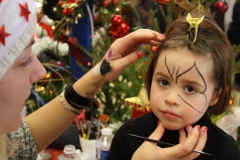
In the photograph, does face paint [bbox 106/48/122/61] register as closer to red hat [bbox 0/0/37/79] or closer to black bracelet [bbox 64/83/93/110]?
black bracelet [bbox 64/83/93/110]

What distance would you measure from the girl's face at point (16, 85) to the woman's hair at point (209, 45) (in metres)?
0.32

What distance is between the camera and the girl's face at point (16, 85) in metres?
0.79

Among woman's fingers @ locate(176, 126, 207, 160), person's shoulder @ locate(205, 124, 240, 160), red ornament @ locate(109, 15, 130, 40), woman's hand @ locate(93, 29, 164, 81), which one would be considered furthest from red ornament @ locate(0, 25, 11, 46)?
red ornament @ locate(109, 15, 130, 40)

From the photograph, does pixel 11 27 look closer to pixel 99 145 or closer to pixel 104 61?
pixel 104 61

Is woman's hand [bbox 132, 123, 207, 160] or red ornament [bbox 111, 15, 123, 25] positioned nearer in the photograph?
woman's hand [bbox 132, 123, 207, 160]

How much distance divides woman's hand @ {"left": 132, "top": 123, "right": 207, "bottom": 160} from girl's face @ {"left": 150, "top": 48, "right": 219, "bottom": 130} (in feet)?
A: 0.13

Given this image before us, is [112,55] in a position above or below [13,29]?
below

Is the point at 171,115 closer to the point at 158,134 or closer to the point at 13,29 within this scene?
the point at 158,134

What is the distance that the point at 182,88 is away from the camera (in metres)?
0.84

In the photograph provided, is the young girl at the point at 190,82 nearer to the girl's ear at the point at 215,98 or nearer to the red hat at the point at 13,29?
the girl's ear at the point at 215,98

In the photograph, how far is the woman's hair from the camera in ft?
2.75

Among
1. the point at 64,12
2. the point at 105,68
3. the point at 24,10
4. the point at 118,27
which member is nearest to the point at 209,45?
the point at 105,68

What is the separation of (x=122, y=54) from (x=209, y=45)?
28 centimetres

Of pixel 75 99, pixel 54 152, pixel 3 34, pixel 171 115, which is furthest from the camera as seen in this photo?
pixel 54 152
